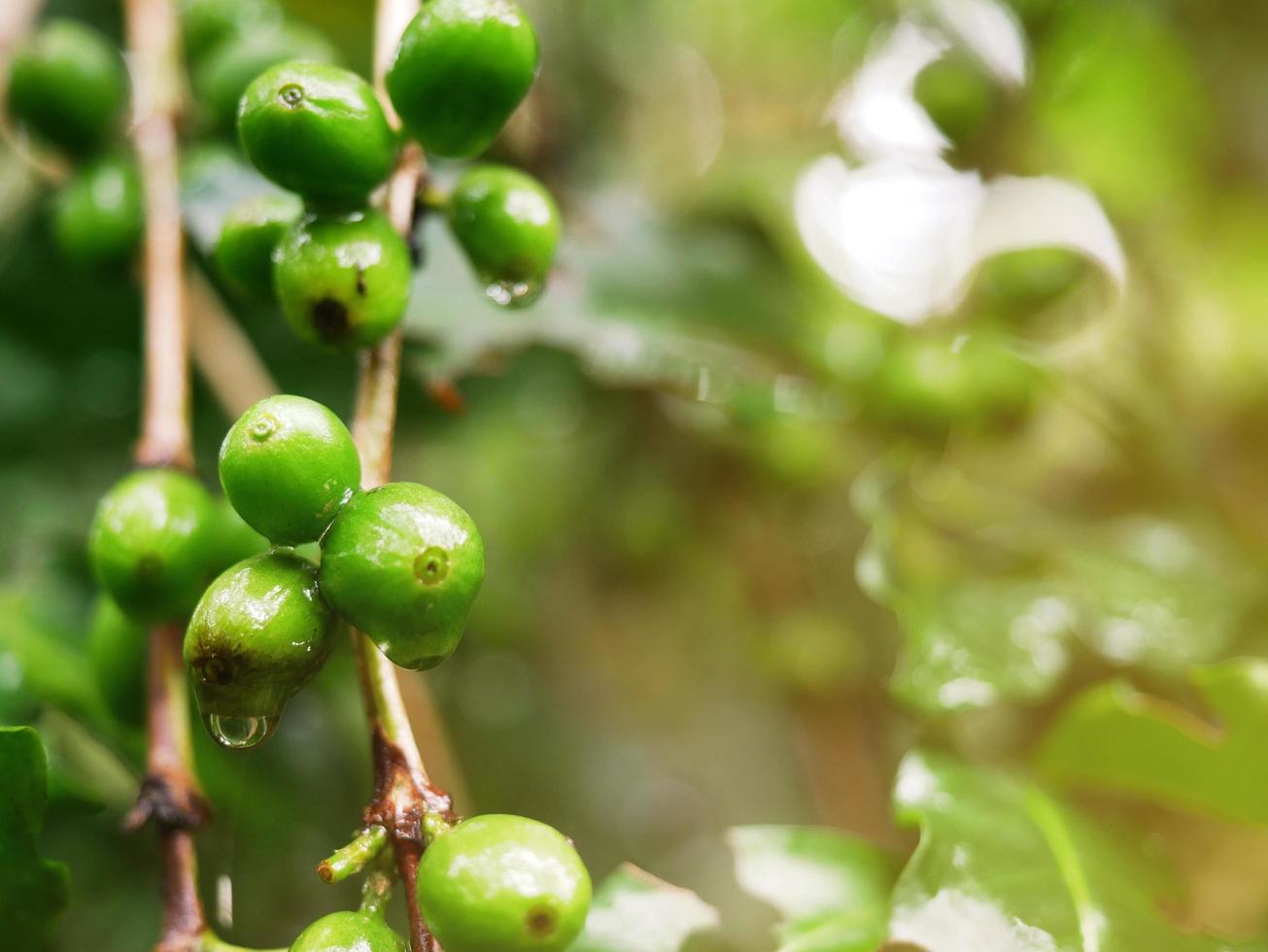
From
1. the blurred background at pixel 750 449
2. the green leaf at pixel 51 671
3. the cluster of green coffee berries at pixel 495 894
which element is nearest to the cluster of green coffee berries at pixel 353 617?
the cluster of green coffee berries at pixel 495 894

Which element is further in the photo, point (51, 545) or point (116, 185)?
point (51, 545)

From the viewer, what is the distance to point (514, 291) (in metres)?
0.77

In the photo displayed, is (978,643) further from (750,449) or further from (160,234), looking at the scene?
(160,234)

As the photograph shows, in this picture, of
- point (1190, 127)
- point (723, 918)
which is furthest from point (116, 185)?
point (1190, 127)

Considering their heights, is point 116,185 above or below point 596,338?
above

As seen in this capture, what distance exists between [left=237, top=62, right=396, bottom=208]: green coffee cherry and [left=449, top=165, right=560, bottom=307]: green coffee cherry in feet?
0.27

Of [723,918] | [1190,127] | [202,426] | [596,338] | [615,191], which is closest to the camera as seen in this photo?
[723,918]

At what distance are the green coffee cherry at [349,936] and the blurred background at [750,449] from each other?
0.69 ft

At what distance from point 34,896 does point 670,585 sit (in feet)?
4.52

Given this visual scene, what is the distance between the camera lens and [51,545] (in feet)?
3.86

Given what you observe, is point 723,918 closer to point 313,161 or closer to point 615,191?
point 313,161

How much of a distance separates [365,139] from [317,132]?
0.03m

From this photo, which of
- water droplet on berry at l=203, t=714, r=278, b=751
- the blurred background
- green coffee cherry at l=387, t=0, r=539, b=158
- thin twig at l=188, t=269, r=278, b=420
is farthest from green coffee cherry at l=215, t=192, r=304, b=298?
thin twig at l=188, t=269, r=278, b=420

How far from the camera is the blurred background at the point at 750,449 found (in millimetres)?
1081
